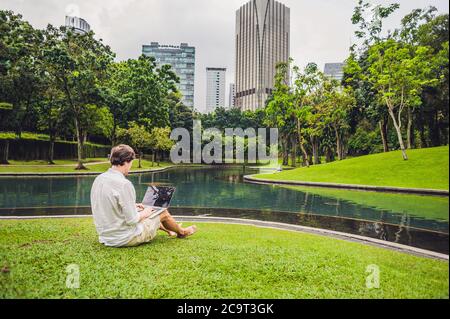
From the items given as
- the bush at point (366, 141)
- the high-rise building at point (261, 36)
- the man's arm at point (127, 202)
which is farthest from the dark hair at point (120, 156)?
the bush at point (366, 141)

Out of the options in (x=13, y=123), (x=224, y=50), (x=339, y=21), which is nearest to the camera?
(x=339, y=21)

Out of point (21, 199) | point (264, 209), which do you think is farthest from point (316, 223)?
point (21, 199)

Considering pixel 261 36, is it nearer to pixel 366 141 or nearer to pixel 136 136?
pixel 136 136

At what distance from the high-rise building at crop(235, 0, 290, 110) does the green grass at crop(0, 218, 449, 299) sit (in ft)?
11.2

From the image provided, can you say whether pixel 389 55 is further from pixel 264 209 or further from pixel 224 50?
pixel 224 50

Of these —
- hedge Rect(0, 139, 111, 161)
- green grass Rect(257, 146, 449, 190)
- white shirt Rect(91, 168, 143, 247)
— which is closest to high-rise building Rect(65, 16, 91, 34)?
white shirt Rect(91, 168, 143, 247)

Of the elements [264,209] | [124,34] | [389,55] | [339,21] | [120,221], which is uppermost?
[389,55]

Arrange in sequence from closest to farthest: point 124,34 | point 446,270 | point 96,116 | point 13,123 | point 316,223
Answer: point 446,270 < point 124,34 < point 316,223 < point 13,123 < point 96,116

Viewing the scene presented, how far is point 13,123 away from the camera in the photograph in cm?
2147

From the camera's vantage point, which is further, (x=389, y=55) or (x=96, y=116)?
(x=96, y=116)

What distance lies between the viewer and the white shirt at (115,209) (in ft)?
10.5

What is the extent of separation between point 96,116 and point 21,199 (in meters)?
17.4

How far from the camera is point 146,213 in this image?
11.4 ft

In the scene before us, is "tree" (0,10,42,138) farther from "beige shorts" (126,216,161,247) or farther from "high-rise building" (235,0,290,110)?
"beige shorts" (126,216,161,247)
